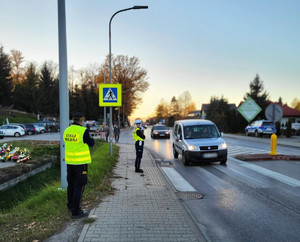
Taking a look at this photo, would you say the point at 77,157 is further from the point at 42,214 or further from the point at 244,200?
the point at 244,200

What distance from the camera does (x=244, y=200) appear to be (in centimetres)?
608

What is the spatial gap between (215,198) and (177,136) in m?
6.67

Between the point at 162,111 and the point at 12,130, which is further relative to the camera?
the point at 162,111

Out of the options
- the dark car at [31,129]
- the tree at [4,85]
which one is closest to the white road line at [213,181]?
the dark car at [31,129]

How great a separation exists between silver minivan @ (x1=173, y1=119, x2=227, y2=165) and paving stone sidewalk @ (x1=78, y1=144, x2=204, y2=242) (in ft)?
12.2

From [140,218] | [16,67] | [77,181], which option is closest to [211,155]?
[140,218]

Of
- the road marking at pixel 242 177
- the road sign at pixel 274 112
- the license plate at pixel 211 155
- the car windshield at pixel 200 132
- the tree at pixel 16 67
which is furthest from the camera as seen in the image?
the tree at pixel 16 67

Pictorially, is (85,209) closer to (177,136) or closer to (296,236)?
(296,236)

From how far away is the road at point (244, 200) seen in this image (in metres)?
4.38

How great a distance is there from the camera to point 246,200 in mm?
6078

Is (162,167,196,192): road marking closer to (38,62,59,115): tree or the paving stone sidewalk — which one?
the paving stone sidewalk

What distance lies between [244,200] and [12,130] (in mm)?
32998

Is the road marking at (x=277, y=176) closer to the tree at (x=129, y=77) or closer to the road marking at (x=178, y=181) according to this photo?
the road marking at (x=178, y=181)

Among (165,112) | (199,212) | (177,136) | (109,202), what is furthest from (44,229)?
(165,112)
